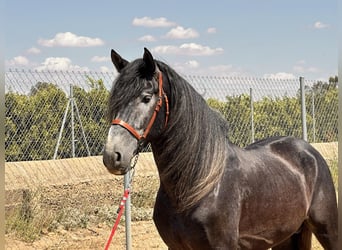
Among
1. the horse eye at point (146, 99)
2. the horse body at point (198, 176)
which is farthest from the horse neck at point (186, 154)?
the horse eye at point (146, 99)

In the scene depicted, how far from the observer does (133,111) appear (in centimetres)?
295

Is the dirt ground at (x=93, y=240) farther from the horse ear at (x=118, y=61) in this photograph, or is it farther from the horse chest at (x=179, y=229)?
the horse ear at (x=118, y=61)

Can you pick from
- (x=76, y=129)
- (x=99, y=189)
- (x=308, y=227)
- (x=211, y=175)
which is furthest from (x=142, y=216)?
(x=211, y=175)

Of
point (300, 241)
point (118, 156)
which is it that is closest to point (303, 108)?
point (300, 241)

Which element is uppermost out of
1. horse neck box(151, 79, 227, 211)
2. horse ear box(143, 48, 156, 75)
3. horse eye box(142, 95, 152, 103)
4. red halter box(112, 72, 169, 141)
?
horse ear box(143, 48, 156, 75)

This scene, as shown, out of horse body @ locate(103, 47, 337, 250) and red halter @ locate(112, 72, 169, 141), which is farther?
horse body @ locate(103, 47, 337, 250)

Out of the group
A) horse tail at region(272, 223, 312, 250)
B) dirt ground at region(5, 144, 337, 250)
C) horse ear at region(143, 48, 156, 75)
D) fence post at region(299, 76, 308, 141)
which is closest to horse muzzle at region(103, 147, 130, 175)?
horse ear at region(143, 48, 156, 75)

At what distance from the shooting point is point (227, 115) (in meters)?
7.07

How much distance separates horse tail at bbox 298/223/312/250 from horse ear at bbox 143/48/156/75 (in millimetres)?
2160

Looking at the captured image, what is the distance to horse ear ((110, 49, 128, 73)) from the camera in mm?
3240

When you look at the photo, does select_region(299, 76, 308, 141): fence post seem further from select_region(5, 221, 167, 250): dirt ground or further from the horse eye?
the horse eye

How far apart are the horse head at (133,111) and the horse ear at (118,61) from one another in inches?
3.7

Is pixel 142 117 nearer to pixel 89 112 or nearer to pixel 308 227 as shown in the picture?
pixel 308 227

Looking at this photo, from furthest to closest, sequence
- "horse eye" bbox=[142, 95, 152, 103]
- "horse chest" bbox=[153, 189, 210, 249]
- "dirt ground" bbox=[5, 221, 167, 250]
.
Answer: "dirt ground" bbox=[5, 221, 167, 250] → "horse chest" bbox=[153, 189, 210, 249] → "horse eye" bbox=[142, 95, 152, 103]
